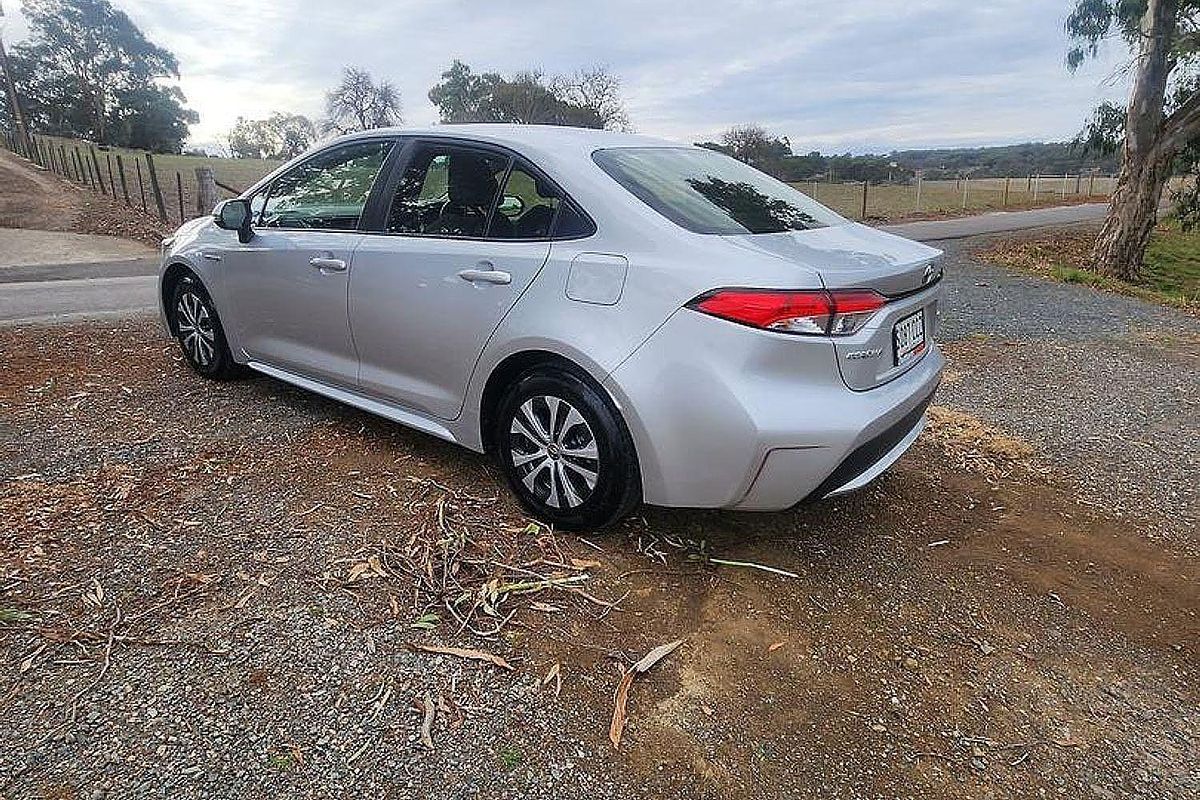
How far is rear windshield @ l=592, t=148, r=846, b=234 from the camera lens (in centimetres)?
280

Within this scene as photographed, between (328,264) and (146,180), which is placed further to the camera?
(146,180)

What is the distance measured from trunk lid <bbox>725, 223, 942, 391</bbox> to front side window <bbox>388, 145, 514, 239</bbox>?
1.01 metres

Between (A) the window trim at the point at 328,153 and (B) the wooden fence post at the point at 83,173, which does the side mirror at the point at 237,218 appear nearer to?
(A) the window trim at the point at 328,153

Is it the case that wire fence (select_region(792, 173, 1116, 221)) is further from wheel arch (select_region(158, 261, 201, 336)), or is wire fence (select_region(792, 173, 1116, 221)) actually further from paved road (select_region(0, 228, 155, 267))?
wheel arch (select_region(158, 261, 201, 336))

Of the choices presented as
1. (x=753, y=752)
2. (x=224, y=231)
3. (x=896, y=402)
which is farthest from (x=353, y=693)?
(x=224, y=231)

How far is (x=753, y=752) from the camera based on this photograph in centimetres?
199

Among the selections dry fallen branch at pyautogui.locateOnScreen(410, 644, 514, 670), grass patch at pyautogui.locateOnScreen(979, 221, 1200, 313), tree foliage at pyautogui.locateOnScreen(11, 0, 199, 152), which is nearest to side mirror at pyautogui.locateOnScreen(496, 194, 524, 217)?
dry fallen branch at pyautogui.locateOnScreen(410, 644, 514, 670)

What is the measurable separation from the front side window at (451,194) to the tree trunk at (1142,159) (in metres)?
13.6

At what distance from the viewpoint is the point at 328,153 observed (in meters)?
3.84

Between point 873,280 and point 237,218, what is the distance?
3141 millimetres

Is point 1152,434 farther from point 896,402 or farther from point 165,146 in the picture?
point 165,146

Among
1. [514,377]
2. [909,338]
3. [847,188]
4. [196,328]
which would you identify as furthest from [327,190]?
[847,188]

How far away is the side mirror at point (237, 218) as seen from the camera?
155 inches

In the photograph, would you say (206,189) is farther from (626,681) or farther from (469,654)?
(626,681)
